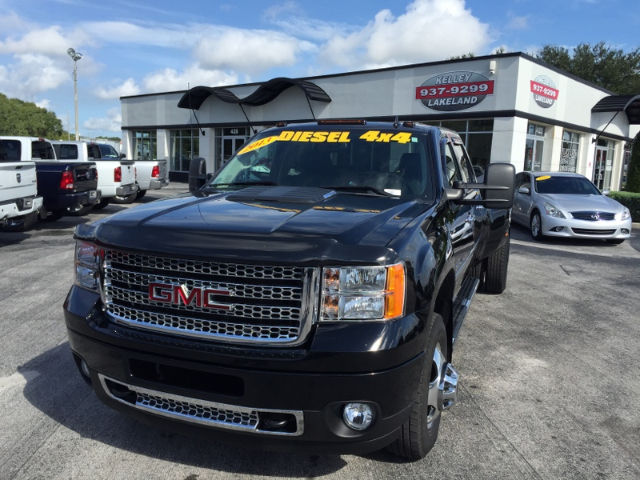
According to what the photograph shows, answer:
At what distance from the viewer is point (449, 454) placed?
2.89m

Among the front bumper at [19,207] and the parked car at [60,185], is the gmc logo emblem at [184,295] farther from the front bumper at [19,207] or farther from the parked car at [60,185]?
the parked car at [60,185]

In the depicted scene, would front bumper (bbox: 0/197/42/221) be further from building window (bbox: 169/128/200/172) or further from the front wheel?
building window (bbox: 169/128/200/172)

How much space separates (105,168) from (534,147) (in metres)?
16.6

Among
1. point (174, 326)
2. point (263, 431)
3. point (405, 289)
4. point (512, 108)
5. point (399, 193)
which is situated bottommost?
point (263, 431)

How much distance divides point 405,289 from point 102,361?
1.49 m

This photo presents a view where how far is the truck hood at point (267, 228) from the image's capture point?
2.22m

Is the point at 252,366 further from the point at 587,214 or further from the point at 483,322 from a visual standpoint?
the point at 587,214

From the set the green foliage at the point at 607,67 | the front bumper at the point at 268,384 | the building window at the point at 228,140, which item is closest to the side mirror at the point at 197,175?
the front bumper at the point at 268,384

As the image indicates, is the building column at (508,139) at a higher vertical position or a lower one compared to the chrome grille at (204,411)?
higher

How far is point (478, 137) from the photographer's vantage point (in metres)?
20.5

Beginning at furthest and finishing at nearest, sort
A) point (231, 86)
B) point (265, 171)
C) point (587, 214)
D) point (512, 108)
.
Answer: point (231, 86)
point (512, 108)
point (587, 214)
point (265, 171)

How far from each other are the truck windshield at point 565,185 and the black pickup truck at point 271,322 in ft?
35.6

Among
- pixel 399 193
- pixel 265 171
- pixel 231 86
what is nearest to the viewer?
pixel 399 193

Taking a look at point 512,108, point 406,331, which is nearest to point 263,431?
point 406,331
